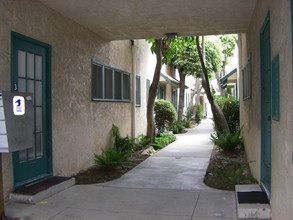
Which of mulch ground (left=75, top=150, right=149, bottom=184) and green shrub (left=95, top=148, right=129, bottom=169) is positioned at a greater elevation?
green shrub (left=95, top=148, right=129, bottom=169)

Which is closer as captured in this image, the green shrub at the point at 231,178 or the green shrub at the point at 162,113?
the green shrub at the point at 231,178

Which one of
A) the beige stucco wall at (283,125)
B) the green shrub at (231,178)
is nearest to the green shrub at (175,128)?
the green shrub at (231,178)

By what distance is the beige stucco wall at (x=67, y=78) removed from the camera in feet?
18.1

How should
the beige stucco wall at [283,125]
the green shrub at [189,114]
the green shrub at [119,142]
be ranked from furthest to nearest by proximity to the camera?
the green shrub at [189,114] < the green shrub at [119,142] < the beige stucco wall at [283,125]

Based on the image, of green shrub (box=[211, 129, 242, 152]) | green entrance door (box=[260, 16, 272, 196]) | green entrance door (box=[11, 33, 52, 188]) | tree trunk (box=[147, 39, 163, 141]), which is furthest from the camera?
tree trunk (box=[147, 39, 163, 141])

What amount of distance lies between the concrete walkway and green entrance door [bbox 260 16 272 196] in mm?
637

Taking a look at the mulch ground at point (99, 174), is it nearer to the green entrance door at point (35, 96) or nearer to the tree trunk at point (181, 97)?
the green entrance door at point (35, 96)

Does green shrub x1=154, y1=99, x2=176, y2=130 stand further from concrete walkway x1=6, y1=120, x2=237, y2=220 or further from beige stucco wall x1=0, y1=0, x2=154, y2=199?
concrete walkway x1=6, y1=120, x2=237, y2=220

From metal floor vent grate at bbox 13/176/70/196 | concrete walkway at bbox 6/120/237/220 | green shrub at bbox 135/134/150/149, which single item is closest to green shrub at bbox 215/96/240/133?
green shrub at bbox 135/134/150/149

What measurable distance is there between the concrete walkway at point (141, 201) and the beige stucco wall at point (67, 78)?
78cm

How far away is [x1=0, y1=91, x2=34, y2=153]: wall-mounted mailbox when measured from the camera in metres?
4.47

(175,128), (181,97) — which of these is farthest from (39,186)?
(181,97)

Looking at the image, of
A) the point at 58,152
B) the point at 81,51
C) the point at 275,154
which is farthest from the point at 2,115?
the point at 81,51

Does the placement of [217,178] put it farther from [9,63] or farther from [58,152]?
[9,63]
